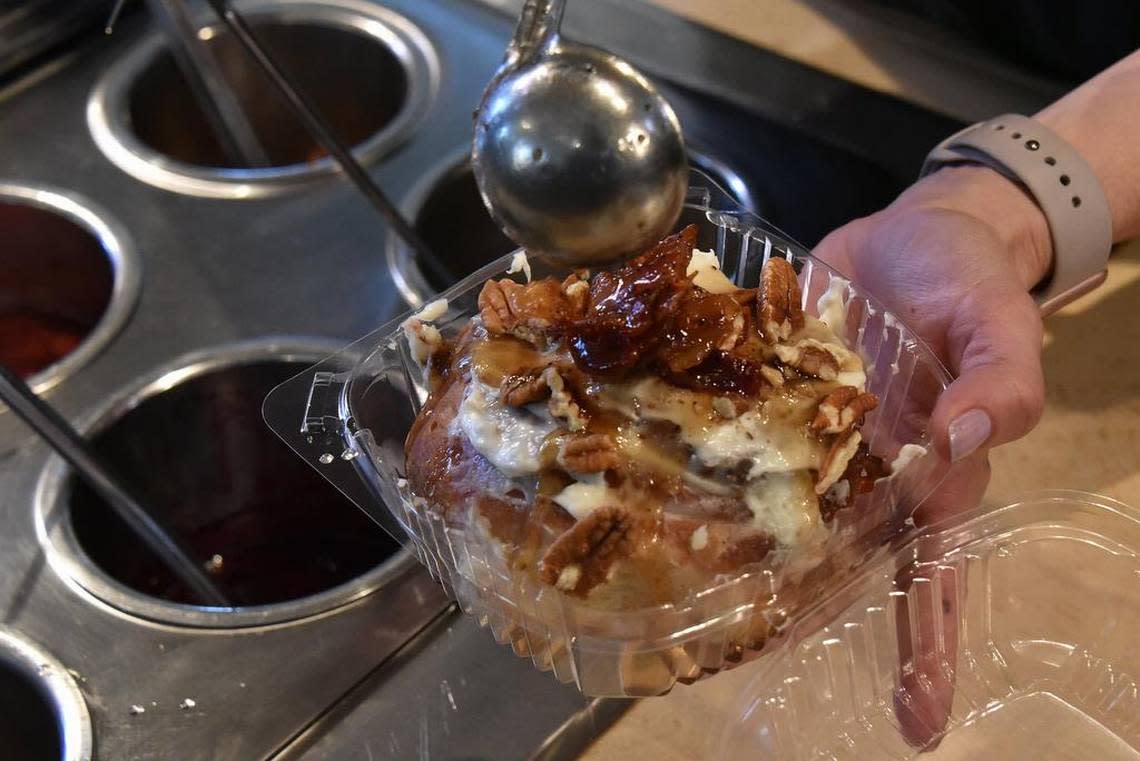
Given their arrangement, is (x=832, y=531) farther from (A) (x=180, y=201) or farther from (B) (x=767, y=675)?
(A) (x=180, y=201)

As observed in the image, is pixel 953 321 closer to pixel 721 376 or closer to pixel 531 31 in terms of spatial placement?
pixel 721 376

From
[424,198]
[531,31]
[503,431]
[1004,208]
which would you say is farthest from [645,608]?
[424,198]

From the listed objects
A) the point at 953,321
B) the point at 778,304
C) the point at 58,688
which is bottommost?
the point at 58,688

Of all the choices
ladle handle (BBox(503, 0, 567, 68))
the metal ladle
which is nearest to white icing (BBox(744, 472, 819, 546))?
the metal ladle

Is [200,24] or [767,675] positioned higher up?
[200,24]

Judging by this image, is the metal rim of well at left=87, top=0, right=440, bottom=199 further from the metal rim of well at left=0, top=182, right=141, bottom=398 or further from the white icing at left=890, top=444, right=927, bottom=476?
the white icing at left=890, top=444, right=927, bottom=476

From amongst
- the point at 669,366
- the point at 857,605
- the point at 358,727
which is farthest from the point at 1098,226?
Answer: the point at 358,727
